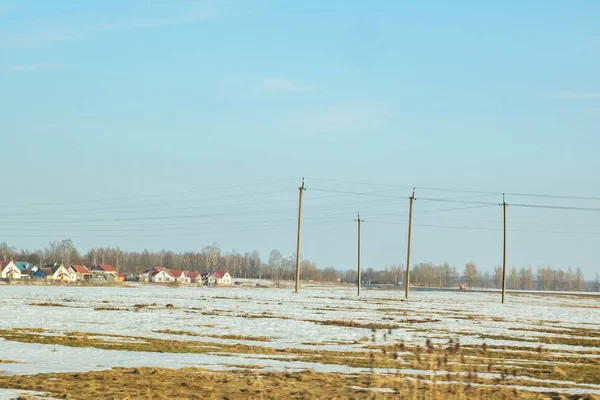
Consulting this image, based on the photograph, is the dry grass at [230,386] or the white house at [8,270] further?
the white house at [8,270]

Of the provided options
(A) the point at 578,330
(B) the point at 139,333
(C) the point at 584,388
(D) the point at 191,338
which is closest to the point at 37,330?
(B) the point at 139,333

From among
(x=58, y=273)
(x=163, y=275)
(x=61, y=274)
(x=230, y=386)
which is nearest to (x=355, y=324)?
(x=230, y=386)

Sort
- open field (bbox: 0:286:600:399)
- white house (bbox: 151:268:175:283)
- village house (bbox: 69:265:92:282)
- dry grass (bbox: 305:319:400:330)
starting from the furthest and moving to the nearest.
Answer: white house (bbox: 151:268:175:283), village house (bbox: 69:265:92:282), dry grass (bbox: 305:319:400:330), open field (bbox: 0:286:600:399)

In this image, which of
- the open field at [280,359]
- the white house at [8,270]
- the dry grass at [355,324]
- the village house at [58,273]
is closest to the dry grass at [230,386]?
the open field at [280,359]

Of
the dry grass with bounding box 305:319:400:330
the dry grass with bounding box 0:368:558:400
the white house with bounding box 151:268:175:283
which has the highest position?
the white house with bounding box 151:268:175:283

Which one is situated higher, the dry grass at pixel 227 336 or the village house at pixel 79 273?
the village house at pixel 79 273

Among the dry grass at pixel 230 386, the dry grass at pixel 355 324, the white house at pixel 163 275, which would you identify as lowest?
the dry grass at pixel 230 386

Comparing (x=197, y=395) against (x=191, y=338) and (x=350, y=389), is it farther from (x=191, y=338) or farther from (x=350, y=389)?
(x=191, y=338)

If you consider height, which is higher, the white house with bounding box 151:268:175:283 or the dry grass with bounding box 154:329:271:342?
the white house with bounding box 151:268:175:283

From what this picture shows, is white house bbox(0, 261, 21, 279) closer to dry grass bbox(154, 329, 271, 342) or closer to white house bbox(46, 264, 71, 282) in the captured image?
white house bbox(46, 264, 71, 282)

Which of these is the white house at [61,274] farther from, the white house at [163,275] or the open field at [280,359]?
the open field at [280,359]

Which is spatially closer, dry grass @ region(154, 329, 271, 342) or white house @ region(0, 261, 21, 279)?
dry grass @ region(154, 329, 271, 342)

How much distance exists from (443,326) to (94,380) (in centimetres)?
2297

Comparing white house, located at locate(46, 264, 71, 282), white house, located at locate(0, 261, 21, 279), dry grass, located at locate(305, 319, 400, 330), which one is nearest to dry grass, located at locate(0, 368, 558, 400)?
dry grass, located at locate(305, 319, 400, 330)
